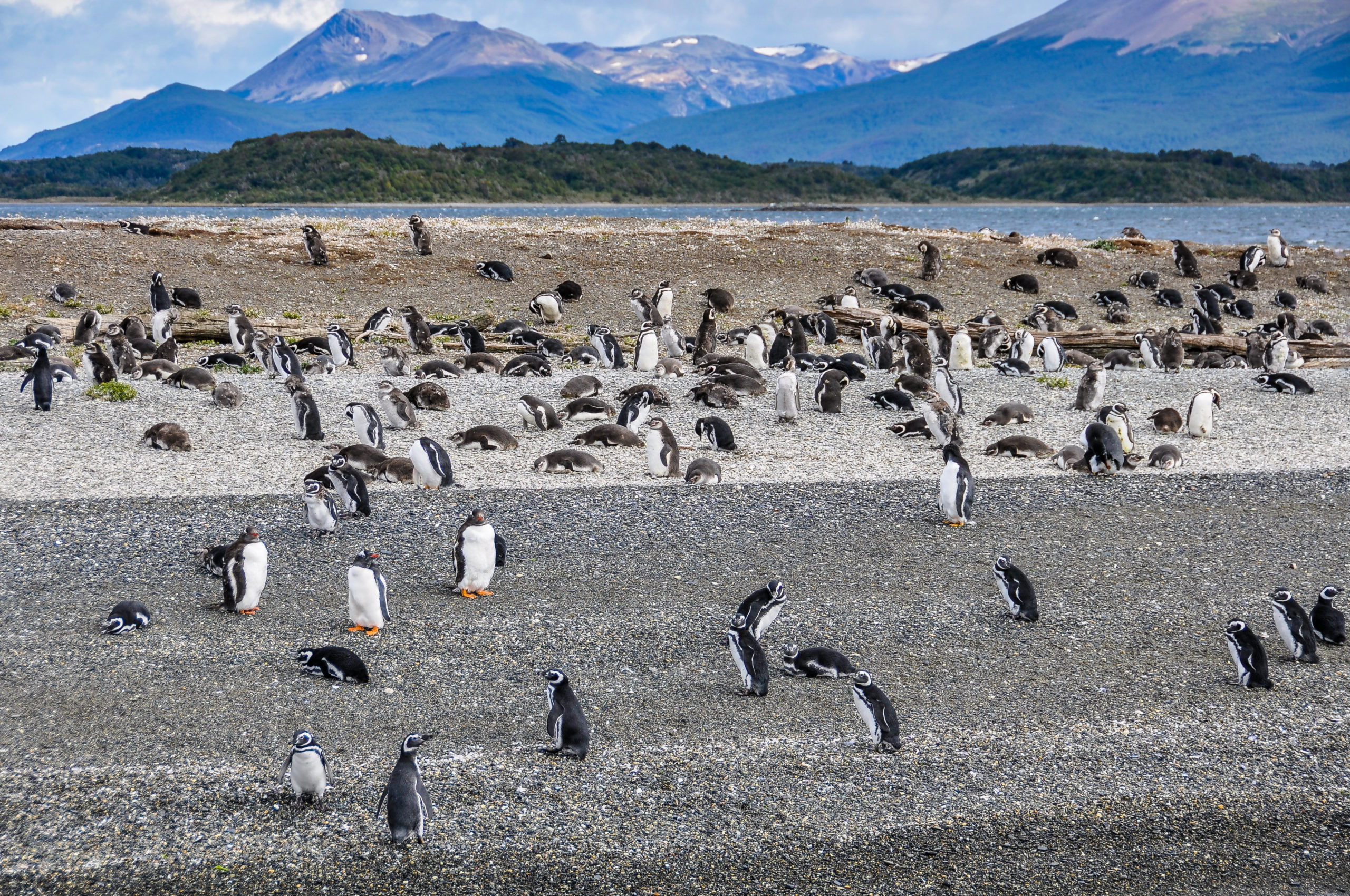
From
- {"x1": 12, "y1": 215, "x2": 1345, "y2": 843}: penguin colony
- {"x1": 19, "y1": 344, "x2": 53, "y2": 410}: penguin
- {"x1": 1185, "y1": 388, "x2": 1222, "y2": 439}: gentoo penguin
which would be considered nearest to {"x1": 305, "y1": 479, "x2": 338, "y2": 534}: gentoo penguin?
{"x1": 12, "y1": 215, "x2": 1345, "y2": 843}: penguin colony

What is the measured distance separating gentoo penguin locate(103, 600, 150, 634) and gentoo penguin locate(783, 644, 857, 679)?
13.6 ft

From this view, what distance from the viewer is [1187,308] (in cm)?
2506

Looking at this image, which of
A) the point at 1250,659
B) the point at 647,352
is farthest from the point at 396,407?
the point at 1250,659

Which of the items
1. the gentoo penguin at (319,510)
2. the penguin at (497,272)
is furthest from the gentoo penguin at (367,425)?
the penguin at (497,272)

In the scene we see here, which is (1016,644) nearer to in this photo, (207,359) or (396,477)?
(396,477)

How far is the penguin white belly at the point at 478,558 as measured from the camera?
308 inches

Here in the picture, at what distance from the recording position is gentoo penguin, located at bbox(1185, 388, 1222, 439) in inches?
525

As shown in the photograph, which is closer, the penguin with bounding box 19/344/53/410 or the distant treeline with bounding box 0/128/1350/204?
the penguin with bounding box 19/344/53/410

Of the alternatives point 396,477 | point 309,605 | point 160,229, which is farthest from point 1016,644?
point 160,229

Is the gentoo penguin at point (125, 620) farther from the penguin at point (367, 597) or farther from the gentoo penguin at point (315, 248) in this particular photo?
the gentoo penguin at point (315, 248)

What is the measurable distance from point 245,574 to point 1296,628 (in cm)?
683

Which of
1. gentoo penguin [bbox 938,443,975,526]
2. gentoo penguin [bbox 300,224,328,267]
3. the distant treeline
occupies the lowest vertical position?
gentoo penguin [bbox 938,443,975,526]

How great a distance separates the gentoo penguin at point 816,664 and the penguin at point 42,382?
1055 centimetres

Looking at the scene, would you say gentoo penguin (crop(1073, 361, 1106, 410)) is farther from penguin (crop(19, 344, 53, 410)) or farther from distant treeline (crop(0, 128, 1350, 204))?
distant treeline (crop(0, 128, 1350, 204))
